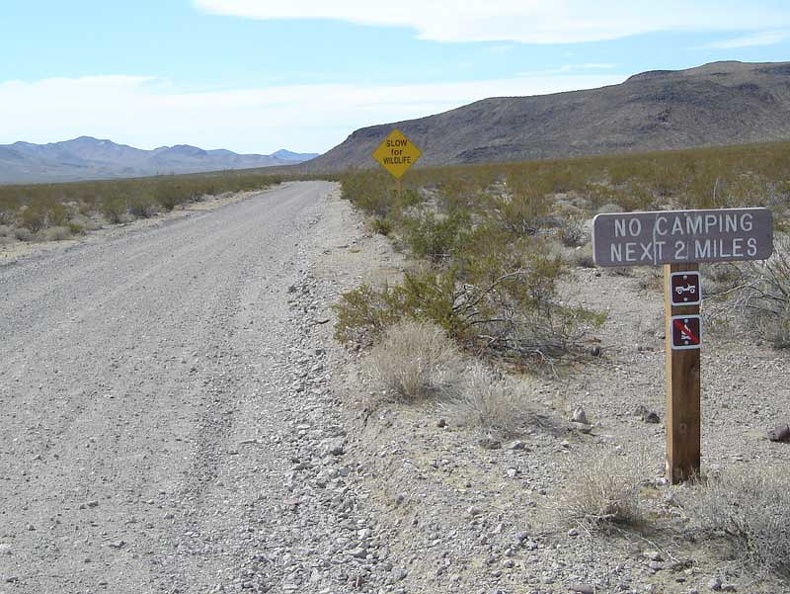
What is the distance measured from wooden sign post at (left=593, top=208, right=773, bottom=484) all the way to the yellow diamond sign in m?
14.7

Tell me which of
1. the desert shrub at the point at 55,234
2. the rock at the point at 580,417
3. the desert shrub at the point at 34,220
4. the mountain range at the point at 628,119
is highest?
the mountain range at the point at 628,119

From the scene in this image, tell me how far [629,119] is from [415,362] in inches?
4673

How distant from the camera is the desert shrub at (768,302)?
352 inches

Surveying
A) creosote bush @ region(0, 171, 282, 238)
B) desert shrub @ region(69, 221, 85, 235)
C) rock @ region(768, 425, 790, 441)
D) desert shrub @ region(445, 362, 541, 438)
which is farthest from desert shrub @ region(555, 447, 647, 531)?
desert shrub @ region(69, 221, 85, 235)

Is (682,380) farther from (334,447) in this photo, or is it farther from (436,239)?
(436,239)

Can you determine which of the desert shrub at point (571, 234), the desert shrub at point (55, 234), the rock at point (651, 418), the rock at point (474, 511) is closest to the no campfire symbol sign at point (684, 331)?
the rock at point (474, 511)

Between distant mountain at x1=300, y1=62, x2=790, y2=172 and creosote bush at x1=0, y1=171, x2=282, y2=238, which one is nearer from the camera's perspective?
creosote bush at x1=0, y1=171, x2=282, y2=238

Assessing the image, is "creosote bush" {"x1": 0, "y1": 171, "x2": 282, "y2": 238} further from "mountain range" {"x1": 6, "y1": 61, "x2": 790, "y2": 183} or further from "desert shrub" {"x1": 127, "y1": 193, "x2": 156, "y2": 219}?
"mountain range" {"x1": 6, "y1": 61, "x2": 790, "y2": 183}

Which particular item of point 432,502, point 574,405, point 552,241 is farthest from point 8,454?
point 552,241

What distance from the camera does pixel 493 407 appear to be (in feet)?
20.8

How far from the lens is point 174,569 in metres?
4.73

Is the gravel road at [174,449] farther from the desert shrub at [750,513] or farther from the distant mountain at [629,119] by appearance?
the distant mountain at [629,119]

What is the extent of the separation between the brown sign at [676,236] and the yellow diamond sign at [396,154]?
48.1 ft

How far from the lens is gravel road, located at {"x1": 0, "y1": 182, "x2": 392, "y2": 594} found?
4.79m
